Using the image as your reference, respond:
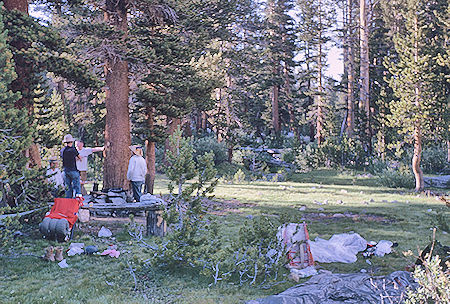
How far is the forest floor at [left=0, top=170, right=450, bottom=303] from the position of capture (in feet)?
16.5

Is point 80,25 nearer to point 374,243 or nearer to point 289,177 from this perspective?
point 374,243

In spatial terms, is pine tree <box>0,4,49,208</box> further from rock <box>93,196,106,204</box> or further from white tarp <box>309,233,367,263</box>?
white tarp <box>309,233,367,263</box>

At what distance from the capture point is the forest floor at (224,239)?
5.02m

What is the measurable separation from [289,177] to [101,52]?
1430 centimetres

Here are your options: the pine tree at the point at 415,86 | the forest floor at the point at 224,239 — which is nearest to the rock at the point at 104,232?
the forest floor at the point at 224,239

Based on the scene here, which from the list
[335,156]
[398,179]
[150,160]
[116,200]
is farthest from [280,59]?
[116,200]

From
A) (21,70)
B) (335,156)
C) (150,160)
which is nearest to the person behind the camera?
(21,70)

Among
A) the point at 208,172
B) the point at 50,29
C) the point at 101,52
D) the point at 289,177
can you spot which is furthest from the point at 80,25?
the point at 289,177

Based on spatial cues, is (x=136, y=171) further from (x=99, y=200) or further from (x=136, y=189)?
(x=99, y=200)

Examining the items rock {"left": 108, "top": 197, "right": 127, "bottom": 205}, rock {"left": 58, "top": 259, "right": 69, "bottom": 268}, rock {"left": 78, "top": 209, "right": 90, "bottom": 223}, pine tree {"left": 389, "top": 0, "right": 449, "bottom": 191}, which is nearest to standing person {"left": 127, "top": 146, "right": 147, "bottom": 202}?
rock {"left": 108, "top": 197, "right": 127, "bottom": 205}

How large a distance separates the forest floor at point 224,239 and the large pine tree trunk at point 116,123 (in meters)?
1.62

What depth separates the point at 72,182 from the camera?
9133 mm

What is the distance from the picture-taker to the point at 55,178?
969cm

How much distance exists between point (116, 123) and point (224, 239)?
502 cm
